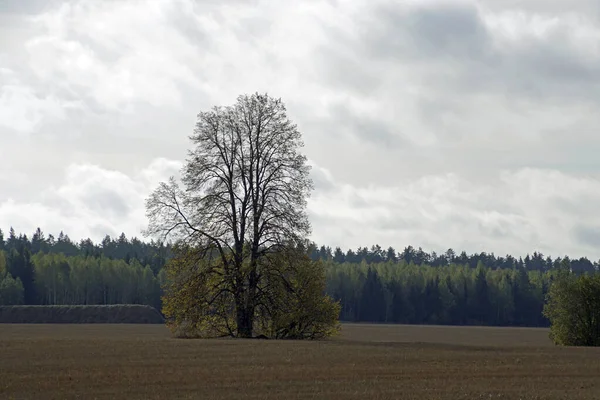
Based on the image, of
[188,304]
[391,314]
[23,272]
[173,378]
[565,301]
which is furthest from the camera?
[391,314]

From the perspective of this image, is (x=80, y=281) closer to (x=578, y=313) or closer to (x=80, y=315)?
(x=80, y=315)

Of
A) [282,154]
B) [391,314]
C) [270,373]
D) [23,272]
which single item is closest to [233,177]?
[282,154]

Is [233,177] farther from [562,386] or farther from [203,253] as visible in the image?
[562,386]

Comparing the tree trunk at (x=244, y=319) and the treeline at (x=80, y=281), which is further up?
the treeline at (x=80, y=281)

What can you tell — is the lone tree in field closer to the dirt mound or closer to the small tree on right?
the small tree on right

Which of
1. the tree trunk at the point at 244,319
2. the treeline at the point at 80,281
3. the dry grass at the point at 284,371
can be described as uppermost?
the treeline at the point at 80,281

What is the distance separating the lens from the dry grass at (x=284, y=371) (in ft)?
88.5

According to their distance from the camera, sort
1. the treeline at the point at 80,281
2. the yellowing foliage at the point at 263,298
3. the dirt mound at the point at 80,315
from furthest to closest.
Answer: the treeline at the point at 80,281 < the dirt mound at the point at 80,315 < the yellowing foliage at the point at 263,298

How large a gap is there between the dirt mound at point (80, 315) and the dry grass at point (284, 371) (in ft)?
337

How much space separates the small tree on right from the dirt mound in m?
96.1

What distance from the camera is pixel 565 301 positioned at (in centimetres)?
5825

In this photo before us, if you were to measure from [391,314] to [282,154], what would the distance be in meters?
149

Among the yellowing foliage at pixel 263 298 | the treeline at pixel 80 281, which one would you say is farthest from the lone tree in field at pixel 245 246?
the treeline at pixel 80 281

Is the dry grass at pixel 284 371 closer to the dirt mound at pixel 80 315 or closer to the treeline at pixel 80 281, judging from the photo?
the dirt mound at pixel 80 315
